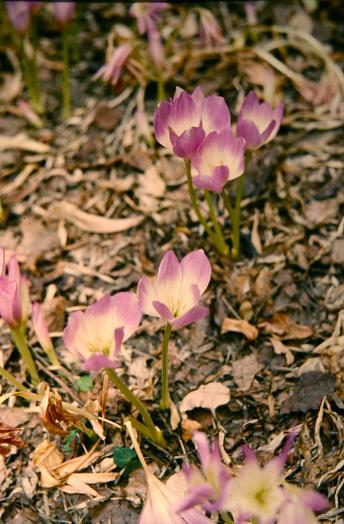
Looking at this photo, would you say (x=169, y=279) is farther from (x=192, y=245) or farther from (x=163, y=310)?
(x=192, y=245)

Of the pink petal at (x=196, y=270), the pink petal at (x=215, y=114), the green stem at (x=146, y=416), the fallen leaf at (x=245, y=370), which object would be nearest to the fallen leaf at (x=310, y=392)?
the fallen leaf at (x=245, y=370)

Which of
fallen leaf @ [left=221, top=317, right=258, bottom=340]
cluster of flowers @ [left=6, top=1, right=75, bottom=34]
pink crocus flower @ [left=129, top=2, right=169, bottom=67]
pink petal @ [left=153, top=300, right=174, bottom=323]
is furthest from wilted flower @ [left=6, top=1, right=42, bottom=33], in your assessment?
pink petal @ [left=153, top=300, right=174, bottom=323]

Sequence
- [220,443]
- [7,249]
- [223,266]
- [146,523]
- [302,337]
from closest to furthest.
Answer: [146,523] → [220,443] → [302,337] → [223,266] → [7,249]

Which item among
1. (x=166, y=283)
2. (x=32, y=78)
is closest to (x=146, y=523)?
(x=166, y=283)

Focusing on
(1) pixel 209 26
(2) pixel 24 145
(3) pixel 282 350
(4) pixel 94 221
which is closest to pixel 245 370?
(3) pixel 282 350

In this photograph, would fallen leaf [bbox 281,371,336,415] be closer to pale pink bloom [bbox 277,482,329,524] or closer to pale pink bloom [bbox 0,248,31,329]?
pale pink bloom [bbox 277,482,329,524]

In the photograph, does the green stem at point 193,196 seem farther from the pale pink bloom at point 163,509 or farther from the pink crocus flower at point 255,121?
the pale pink bloom at point 163,509

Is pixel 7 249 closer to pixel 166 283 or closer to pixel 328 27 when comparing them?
pixel 166 283
